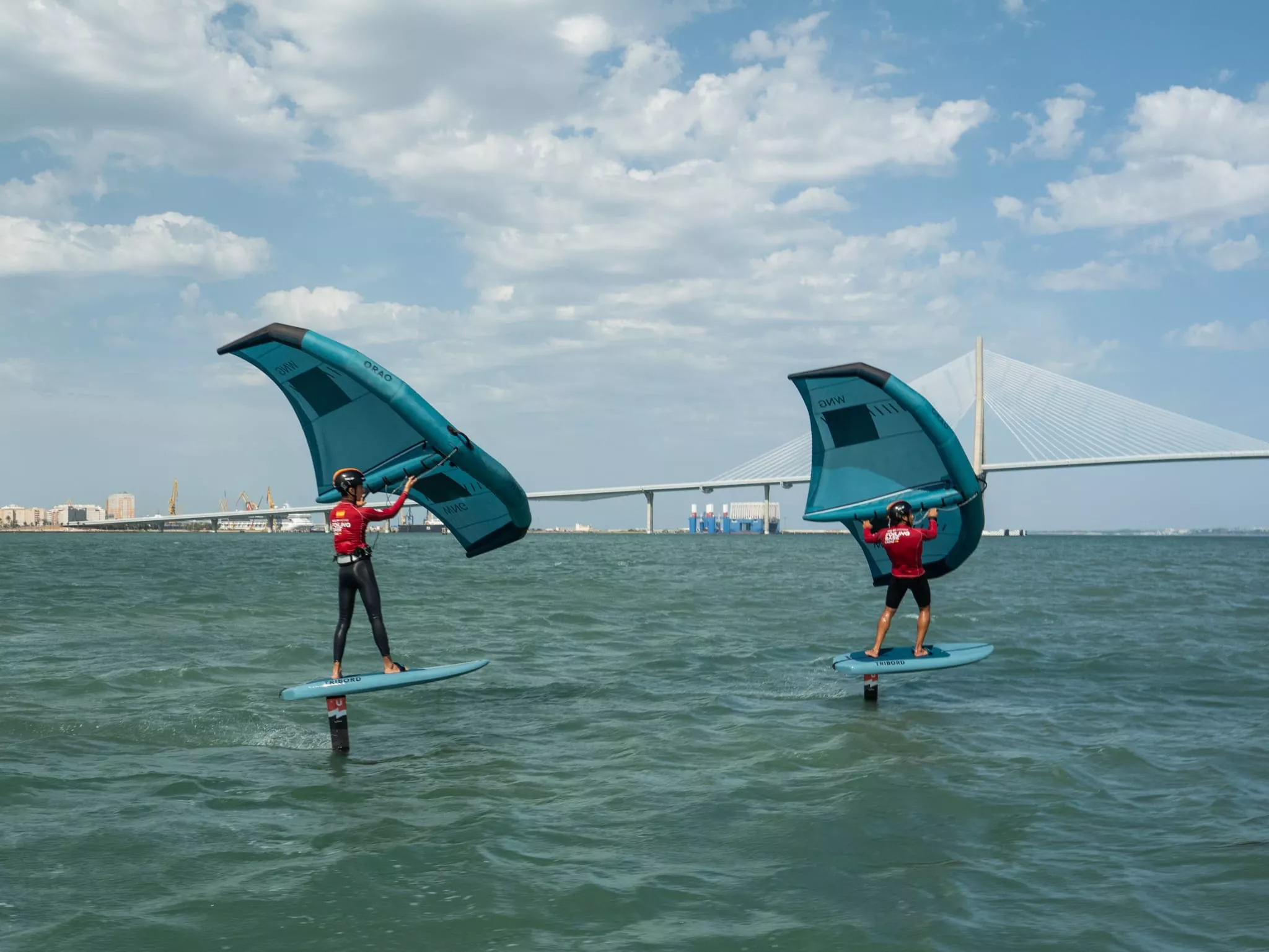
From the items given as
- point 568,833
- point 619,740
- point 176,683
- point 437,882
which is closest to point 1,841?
point 437,882

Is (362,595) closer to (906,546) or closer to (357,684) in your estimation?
(357,684)

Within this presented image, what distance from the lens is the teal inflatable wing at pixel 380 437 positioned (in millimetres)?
8234

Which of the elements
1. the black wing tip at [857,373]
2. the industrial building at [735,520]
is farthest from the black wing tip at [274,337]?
the industrial building at [735,520]

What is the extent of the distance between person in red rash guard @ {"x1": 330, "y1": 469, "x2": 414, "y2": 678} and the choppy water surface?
0.83 metres

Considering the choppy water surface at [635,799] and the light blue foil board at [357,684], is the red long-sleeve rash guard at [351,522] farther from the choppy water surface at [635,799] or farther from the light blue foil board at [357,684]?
the choppy water surface at [635,799]

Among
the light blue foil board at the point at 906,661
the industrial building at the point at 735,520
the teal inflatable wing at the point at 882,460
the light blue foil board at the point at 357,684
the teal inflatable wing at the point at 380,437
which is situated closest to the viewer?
the light blue foil board at the point at 357,684

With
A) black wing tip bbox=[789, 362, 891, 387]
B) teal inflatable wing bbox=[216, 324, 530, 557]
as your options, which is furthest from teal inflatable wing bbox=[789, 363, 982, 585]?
teal inflatable wing bbox=[216, 324, 530, 557]

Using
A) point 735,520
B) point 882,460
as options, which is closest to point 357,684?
point 882,460

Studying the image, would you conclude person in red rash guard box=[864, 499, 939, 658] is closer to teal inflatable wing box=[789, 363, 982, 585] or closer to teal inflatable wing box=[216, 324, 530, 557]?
teal inflatable wing box=[789, 363, 982, 585]

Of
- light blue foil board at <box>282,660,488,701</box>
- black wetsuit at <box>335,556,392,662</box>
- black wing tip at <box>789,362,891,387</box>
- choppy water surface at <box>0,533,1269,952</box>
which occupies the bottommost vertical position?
choppy water surface at <box>0,533,1269,952</box>

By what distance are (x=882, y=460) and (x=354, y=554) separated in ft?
16.7

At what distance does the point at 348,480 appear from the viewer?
8.09 m

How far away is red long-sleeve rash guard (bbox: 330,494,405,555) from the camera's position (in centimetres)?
799

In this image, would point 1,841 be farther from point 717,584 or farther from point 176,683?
Result: point 717,584
